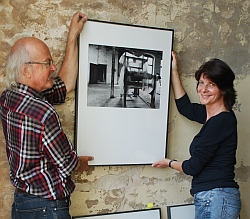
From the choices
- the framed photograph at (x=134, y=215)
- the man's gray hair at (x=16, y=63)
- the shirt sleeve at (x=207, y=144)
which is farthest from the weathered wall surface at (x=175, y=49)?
the shirt sleeve at (x=207, y=144)

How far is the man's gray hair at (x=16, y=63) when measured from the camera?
1.61 metres

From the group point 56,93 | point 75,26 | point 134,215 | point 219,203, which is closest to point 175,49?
point 75,26

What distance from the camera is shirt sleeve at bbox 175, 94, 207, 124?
2230mm

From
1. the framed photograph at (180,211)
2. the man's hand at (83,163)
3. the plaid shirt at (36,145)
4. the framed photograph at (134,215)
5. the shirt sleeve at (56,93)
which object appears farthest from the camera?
the framed photograph at (180,211)

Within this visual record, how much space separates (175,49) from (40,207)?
1.33 meters

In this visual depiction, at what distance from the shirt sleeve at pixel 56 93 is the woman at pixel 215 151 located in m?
0.83

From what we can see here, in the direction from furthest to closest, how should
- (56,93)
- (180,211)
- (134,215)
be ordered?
1. (180,211)
2. (134,215)
3. (56,93)

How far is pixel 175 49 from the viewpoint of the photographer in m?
2.28

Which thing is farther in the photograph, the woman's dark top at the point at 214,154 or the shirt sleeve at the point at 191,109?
the shirt sleeve at the point at 191,109

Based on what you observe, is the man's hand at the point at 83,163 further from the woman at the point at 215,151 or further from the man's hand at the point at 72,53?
the woman at the point at 215,151

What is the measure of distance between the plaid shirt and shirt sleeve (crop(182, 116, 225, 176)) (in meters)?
0.71

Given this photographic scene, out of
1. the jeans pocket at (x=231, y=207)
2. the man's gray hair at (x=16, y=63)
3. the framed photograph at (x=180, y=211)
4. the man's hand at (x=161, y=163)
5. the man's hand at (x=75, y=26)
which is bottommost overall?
the framed photograph at (x=180, y=211)

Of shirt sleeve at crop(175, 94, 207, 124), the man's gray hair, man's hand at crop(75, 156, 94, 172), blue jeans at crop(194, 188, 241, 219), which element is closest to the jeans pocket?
blue jeans at crop(194, 188, 241, 219)

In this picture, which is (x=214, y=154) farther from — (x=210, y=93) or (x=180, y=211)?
(x=180, y=211)
